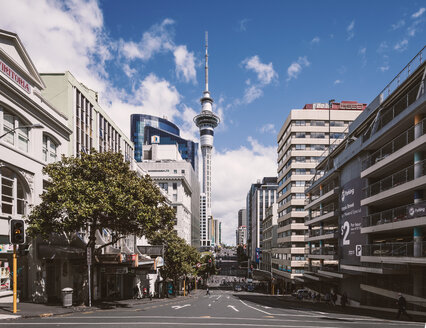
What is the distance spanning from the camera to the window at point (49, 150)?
96.0ft

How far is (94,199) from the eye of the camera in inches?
886

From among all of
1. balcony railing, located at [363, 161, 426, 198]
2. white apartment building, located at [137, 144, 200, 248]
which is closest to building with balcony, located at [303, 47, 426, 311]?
balcony railing, located at [363, 161, 426, 198]

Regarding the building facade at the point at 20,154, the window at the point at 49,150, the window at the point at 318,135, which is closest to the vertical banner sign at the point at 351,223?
the building facade at the point at 20,154

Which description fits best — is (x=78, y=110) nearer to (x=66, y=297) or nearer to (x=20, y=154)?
(x=20, y=154)

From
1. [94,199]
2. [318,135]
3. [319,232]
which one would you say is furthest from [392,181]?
[318,135]

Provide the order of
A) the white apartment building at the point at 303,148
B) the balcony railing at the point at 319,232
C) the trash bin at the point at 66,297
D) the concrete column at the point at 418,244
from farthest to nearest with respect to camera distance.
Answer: the white apartment building at the point at 303,148, the balcony railing at the point at 319,232, the concrete column at the point at 418,244, the trash bin at the point at 66,297

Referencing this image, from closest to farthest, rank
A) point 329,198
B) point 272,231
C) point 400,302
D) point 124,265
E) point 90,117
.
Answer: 1. point 400,302
2. point 124,265
3. point 90,117
4. point 329,198
5. point 272,231

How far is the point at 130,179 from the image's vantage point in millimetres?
24438

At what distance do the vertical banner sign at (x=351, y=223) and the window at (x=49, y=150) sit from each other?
1059 inches

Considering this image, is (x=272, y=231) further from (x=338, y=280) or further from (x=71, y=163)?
(x=71, y=163)

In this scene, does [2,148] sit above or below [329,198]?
above

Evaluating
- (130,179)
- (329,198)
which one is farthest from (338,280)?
(130,179)

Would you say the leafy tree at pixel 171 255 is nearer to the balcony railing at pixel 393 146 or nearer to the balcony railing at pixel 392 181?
the balcony railing at pixel 392 181

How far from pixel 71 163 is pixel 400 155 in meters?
22.7
